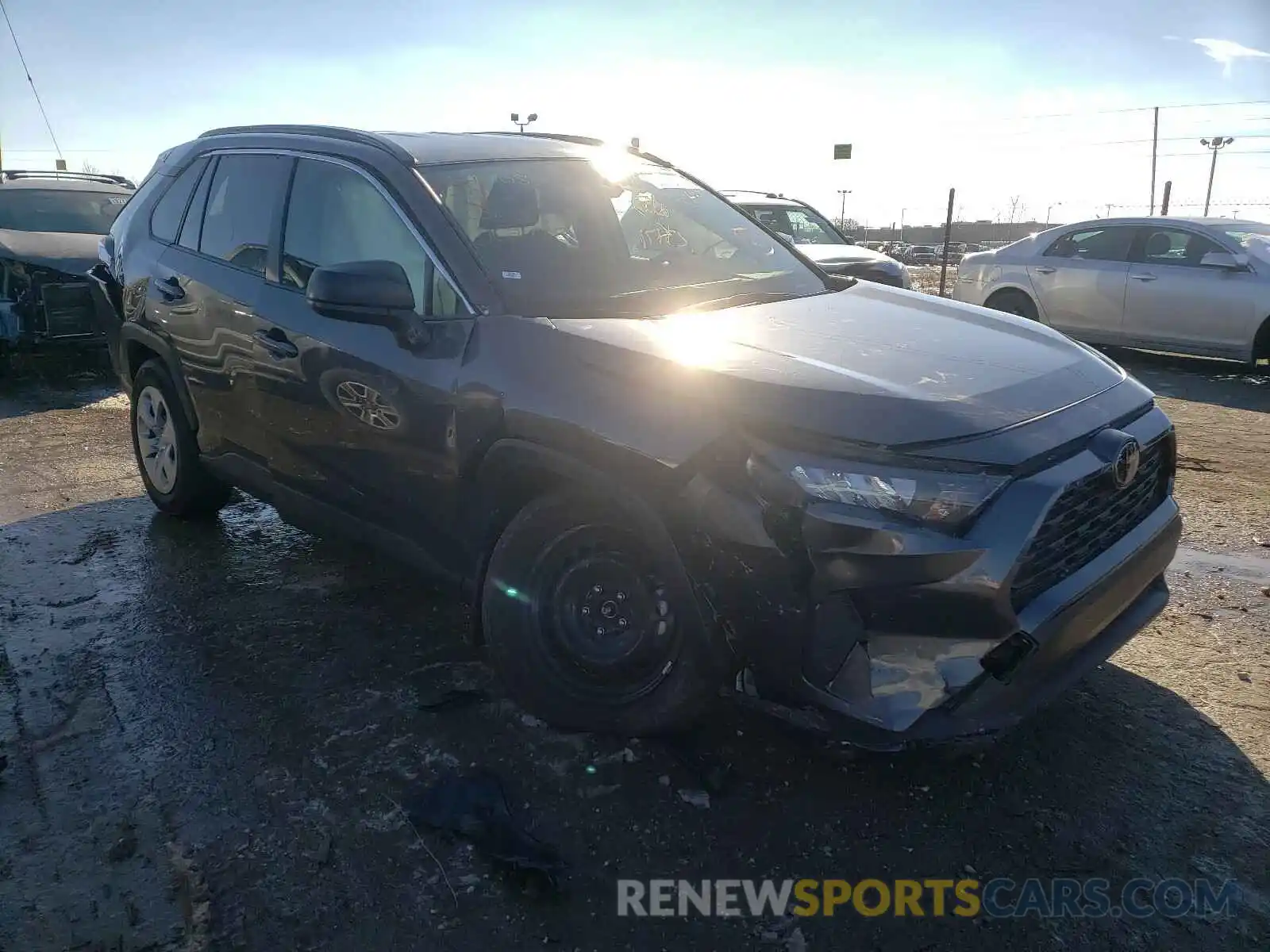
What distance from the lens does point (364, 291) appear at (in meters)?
3.03

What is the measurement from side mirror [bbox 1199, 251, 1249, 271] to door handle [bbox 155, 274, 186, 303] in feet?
29.7

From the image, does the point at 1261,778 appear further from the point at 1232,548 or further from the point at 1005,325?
the point at 1232,548

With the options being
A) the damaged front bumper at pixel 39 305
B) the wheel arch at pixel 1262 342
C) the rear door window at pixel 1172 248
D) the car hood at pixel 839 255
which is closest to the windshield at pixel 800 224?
the car hood at pixel 839 255

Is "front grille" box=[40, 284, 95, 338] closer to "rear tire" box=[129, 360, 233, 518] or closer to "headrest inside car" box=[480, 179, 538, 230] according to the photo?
"rear tire" box=[129, 360, 233, 518]

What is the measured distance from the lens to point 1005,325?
11.1ft

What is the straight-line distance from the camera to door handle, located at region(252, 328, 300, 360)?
372 cm

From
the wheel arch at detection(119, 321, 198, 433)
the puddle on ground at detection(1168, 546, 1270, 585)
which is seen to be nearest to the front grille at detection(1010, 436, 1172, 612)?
the puddle on ground at detection(1168, 546, 1270, 585)

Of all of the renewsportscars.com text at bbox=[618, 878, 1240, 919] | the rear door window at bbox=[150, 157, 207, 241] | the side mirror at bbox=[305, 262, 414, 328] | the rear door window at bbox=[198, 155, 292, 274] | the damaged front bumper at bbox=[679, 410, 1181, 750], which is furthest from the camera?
the rear door window at bbox=[150, 157, 207, 241]

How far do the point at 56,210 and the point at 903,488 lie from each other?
1025cm

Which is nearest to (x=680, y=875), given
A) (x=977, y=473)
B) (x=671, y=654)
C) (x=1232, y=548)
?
(x=671, y=654)

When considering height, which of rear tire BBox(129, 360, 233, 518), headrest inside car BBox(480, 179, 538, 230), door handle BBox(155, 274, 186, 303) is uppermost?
headrest inside car BBox(480, 179, 538, 230)

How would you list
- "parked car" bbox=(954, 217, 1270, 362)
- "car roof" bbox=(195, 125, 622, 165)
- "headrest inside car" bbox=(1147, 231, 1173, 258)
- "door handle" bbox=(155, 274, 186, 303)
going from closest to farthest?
"car roof" bbox=(195, 125, 622, 165) → "door handle" bbox=(155, 274, 186, 303) → "parked car" bbox=(954, 217, 1270, 362) → "headrest inside car" bbox=(1147, 231, 1173, 258)

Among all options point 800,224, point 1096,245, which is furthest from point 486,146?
point 1096,245

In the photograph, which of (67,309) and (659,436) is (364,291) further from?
(67,309)
